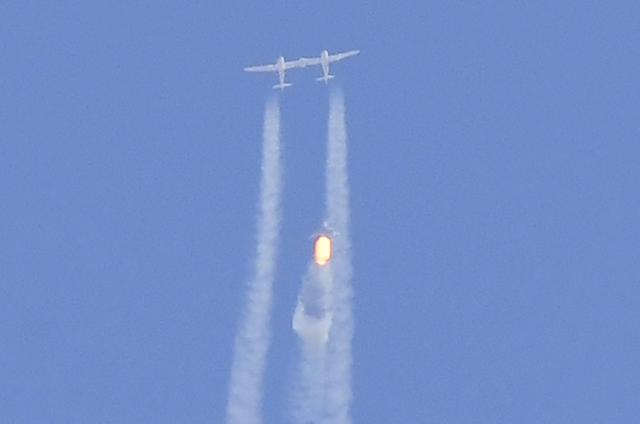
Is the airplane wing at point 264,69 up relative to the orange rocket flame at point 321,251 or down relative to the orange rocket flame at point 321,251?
up

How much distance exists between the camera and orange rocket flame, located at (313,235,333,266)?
3681 inches

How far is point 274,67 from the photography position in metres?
107

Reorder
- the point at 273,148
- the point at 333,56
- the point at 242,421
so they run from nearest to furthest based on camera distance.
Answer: the point at 242,421, the point at 273,148, the point at 333,56

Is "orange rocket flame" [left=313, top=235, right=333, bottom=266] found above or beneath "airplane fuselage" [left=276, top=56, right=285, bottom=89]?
beneath

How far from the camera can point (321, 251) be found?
307ft

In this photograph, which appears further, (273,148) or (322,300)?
(273,148)

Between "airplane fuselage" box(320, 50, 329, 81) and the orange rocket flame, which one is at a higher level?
"airplane fuselage" box(320, 50, 329, 81)

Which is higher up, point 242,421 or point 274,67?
point 274,67

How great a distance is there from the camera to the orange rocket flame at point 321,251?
9350 cm

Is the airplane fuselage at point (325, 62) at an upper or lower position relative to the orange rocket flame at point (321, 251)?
upper

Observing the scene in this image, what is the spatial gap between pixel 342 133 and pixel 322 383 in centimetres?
1348

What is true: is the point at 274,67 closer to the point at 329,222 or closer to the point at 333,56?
the point at 333,56

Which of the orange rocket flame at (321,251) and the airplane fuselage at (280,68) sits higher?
the airplane fuselage at (280,68)

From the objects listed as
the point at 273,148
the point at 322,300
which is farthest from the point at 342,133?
the point at 322,300
